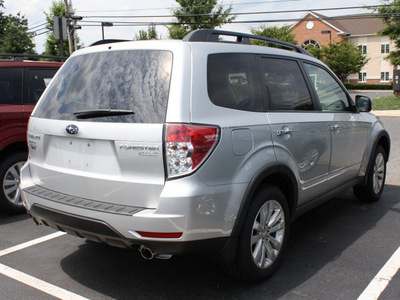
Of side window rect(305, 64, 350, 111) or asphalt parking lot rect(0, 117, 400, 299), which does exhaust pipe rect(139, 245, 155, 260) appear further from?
side window rect(305, 64, 350, 111)

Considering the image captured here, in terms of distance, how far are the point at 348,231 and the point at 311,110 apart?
145 centimetres

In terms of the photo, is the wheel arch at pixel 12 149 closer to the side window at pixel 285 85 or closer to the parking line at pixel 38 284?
the parking line at pixel 38 284

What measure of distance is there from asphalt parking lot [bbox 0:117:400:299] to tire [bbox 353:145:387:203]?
0.62 metres

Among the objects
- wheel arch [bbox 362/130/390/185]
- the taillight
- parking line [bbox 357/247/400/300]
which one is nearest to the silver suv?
the taillight

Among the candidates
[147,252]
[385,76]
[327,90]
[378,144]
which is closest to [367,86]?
[385,76]

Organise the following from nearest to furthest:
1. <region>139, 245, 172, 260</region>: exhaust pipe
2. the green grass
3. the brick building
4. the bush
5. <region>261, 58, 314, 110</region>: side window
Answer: <region>139, 245, 172, 260</region>: exhaust pipe
<region>261, 58, 314, 110</region>: side window
the green grass
the bush
the brick building

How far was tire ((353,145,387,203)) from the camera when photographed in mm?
5270

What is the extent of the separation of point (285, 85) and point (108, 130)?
1.73 metres

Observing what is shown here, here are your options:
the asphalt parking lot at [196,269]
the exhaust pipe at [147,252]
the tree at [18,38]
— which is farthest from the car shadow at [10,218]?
the tree at [18,38]

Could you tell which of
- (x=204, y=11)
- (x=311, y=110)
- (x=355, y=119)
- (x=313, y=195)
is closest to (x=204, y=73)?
(x=311, y=110)

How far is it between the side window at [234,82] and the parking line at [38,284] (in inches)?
71.3

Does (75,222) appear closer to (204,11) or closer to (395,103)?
(395,103)

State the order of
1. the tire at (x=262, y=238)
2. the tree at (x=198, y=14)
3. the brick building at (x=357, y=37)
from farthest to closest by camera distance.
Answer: the brick building at (x=357, y=37), the tree at (x=198, y=14), the tire at (x=262, y=238)

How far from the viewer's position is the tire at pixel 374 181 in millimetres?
5270
